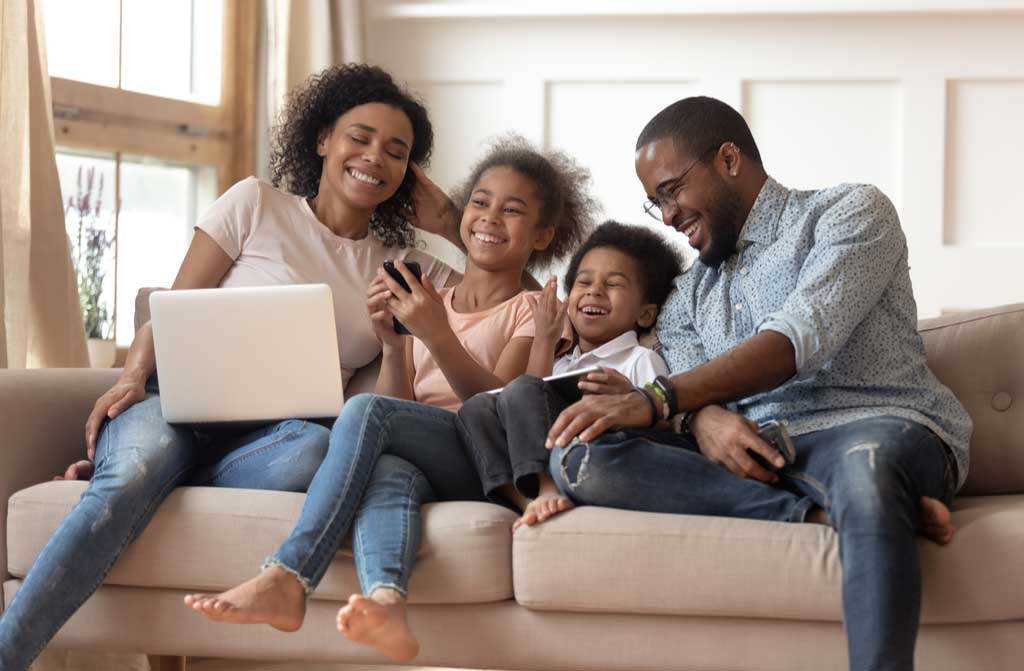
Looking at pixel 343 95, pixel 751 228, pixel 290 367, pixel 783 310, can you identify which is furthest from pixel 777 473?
pixel 343 95

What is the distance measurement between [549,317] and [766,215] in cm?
41

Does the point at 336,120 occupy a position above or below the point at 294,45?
below

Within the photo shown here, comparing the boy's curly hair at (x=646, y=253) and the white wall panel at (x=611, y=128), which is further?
the white wall panel at (x=611, y=128)

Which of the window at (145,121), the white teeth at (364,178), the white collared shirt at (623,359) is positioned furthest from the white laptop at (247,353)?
the window at (145,121)

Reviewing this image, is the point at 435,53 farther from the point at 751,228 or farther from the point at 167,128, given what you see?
the point at 751,228

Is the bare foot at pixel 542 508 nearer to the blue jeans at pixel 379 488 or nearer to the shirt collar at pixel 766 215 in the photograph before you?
the blue jeans at pixel 379 488

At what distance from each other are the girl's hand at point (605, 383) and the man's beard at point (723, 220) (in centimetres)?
32

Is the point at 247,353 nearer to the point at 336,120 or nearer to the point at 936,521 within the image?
the point at 336,120

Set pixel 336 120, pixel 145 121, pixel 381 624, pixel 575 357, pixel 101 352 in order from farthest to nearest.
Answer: pixel 145 121 < pixel 101 352 < pixel 336 120 < pixel 575 357 < pixel 381 624

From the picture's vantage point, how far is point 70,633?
188 cm

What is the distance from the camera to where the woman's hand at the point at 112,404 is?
6.63ft

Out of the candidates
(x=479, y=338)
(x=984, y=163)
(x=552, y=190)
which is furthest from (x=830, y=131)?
(x=479, y=338)

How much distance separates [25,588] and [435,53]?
246cm

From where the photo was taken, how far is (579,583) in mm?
1735
